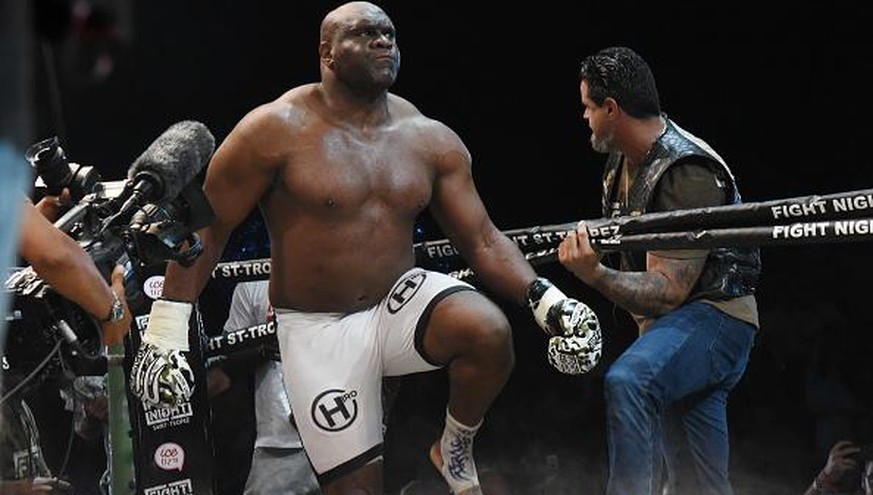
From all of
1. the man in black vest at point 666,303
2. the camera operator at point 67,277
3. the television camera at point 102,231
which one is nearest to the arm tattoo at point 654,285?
the man in black vest at point 666,303

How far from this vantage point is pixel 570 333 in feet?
8.84

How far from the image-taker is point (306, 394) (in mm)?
2758

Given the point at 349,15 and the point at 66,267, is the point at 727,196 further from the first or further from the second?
the point at 66,267

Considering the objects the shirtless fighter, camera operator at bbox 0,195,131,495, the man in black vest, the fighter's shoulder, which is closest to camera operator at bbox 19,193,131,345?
camera operator at bbox 0,195,131,495

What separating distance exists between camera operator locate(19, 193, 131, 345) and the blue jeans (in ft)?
3.54

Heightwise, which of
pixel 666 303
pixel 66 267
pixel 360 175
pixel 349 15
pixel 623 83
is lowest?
pixel 666 303

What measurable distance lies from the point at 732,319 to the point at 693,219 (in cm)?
26

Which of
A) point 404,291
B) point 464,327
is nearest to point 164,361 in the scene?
point 404,291

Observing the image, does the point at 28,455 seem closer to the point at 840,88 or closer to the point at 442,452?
the point at 442,452

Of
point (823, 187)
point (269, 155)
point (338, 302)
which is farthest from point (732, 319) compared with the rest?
point (823, 187)

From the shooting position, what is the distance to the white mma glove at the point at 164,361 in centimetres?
272

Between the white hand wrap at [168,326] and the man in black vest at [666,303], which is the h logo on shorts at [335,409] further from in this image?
the man in black vest at [666,303]

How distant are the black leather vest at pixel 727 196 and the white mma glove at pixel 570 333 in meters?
0.37

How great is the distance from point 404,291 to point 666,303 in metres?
0.60
